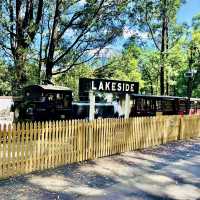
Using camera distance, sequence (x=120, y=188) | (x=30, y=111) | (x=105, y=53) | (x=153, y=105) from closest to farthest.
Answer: (x=120, y=188) < (x=30, y=111) < (x=105, y=53) < (x=153, y=105)

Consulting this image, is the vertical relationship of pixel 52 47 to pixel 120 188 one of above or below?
above

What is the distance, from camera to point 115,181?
400 inches

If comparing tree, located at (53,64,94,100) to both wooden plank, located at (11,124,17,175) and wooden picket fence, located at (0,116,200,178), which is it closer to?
wooden picket fence, located at (0,116,200,178)

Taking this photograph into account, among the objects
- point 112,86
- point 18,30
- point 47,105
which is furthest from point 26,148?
point 18,30

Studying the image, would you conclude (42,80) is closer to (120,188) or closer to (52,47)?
(52,47)

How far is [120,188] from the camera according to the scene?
9.46m

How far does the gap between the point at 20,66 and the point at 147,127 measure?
332 inches

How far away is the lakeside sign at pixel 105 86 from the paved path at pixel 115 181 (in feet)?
7.92

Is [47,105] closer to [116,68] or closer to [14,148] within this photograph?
[116,68]

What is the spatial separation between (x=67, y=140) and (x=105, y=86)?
3.59 m

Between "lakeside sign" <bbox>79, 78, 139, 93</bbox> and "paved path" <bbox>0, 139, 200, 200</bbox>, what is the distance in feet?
7.92

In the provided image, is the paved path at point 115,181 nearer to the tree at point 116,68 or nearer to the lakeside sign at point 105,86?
the lakeside sign at point 105,86

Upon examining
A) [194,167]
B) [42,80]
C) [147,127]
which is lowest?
[194,167]

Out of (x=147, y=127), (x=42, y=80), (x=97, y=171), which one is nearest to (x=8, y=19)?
(x=42, y=80)
